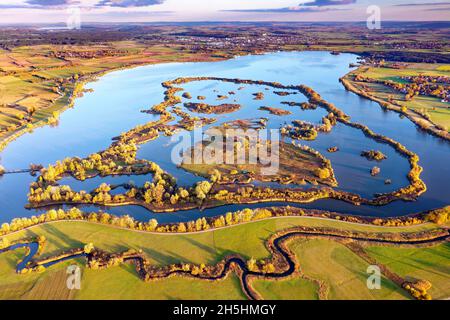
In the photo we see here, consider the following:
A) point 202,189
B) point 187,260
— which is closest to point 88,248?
point 187,260

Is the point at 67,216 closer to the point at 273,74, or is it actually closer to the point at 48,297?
the point at 48,297

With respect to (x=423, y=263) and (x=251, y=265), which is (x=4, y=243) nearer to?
(x=251, y=265)

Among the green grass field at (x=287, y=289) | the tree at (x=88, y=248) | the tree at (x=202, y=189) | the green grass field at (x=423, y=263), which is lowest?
the green grass field at (x=287, y=289)

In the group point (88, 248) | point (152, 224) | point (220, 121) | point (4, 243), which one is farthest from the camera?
point (220, 121)

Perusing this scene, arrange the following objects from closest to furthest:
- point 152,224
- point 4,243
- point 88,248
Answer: point 88,248, point 4,243, point 152,224

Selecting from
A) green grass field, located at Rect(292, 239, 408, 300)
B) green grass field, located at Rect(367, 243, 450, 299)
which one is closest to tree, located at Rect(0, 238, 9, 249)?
green grass field, located at Rect(292, 239, 408, 300)

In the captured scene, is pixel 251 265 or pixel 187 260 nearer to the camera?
pixel 251 265

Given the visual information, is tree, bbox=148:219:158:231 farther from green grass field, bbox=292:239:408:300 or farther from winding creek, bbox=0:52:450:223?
green grass field, bbox=292:239:408:300

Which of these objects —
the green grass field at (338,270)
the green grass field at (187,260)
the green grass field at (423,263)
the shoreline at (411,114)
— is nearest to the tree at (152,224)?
the green grass field at (187,260)

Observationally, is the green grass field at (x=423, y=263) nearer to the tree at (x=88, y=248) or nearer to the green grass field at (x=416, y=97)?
the tree at (x=88, y=248)
